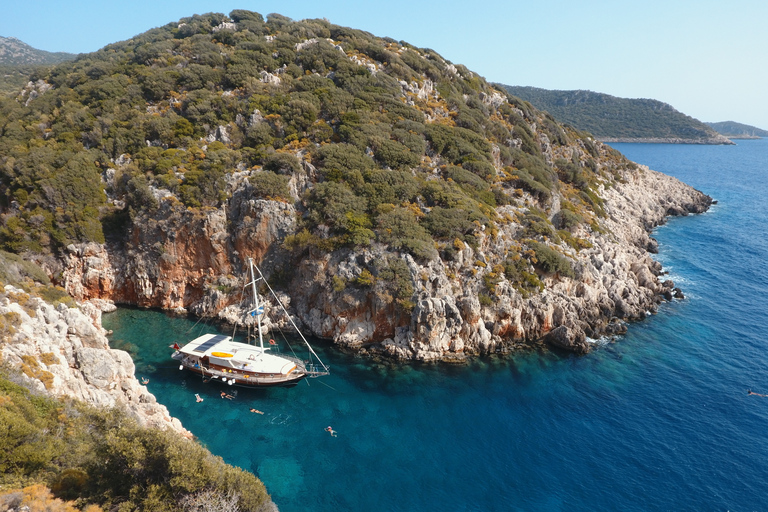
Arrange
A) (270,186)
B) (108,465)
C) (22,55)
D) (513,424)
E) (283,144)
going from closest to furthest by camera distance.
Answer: (108,465) < (513,424) < (270,186) < (283,144) < (22,55)

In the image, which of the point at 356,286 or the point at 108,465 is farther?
the point at 356,286

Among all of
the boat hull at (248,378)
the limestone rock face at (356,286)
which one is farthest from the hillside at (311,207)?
the boat hull at (248,378)

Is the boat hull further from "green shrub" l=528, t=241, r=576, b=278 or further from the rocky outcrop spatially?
"green shrub" l=528, t=241, r=576, b=278

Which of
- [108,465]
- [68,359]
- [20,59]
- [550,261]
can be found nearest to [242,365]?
[68,359]

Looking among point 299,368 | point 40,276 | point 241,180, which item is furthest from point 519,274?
point 40,276

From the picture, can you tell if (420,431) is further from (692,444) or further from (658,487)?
(692,444)

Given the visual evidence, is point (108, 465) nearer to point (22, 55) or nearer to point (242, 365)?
point (242, 365)
